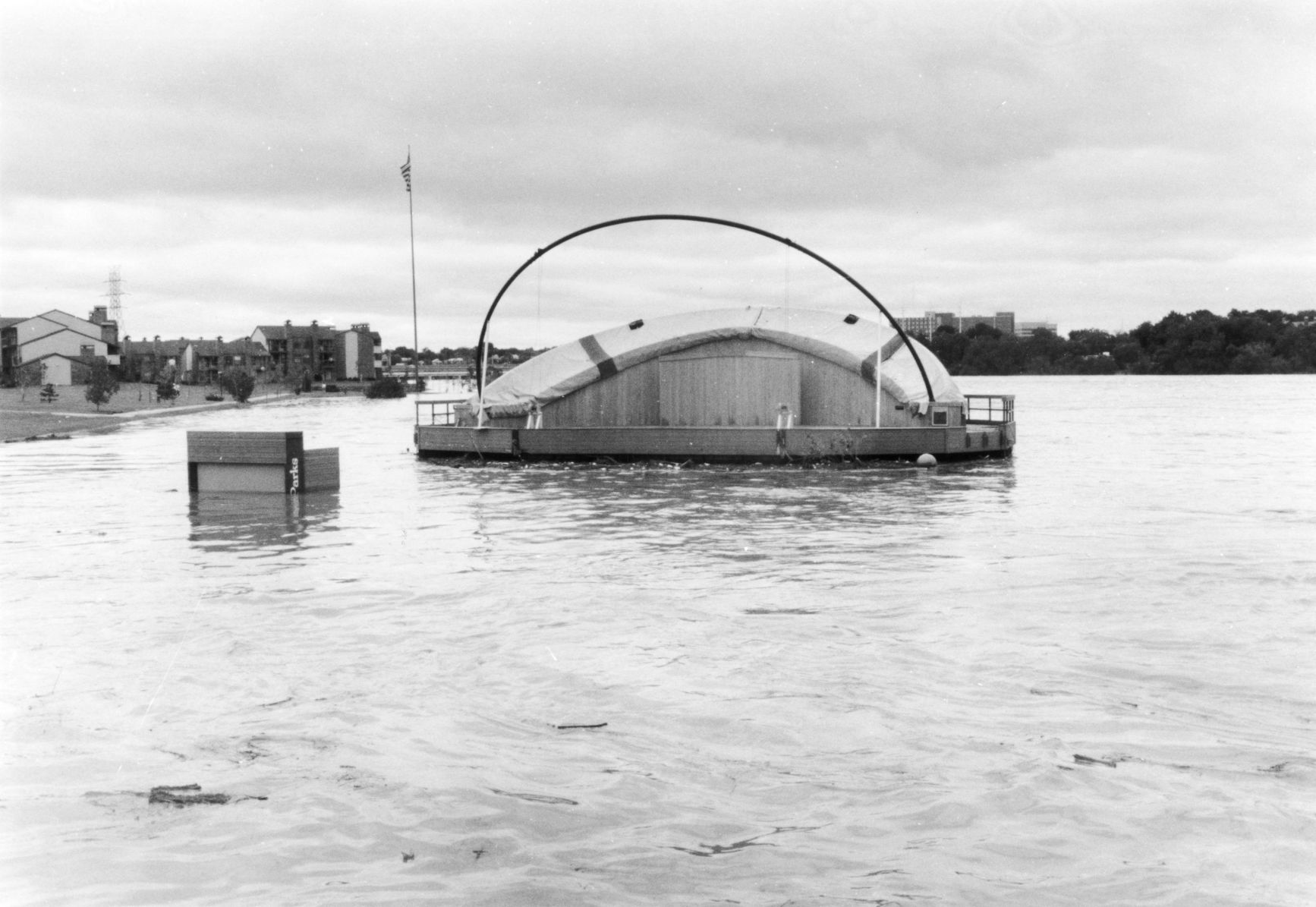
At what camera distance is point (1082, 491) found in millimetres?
29375

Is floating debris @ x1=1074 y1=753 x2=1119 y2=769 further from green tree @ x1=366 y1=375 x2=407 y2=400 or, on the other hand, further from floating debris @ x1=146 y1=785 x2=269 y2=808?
green tree @ x1=366 y1=375 x2=407 y2=400

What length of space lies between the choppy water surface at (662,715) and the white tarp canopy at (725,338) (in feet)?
56.8

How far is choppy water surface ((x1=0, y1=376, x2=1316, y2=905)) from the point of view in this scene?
652 centimetres

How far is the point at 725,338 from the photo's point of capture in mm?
39562

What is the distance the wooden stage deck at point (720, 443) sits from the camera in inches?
1406

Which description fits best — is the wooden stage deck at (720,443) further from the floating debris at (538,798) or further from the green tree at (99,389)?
the green tree at (99,389)

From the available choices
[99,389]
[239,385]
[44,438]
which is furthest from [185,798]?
[239,385]

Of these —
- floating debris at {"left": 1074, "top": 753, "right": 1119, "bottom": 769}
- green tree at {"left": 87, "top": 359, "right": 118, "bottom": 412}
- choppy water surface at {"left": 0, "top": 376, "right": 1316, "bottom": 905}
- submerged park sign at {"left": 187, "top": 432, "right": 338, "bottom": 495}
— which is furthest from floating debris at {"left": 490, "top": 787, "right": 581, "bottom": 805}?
green tree at {"left": 87, "top": 359, "right": 118, "bottom": 412}

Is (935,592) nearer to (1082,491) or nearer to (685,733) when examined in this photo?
(685,733)

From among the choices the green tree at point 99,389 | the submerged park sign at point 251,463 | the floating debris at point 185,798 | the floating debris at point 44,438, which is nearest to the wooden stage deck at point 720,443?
the submerged park sign at point 251,463

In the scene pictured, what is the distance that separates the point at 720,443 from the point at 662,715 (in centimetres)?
2702

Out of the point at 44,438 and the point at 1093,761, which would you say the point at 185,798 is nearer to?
the point at 1093,761

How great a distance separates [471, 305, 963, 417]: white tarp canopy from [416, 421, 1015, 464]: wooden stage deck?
152cm

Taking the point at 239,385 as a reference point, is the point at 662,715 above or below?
below
